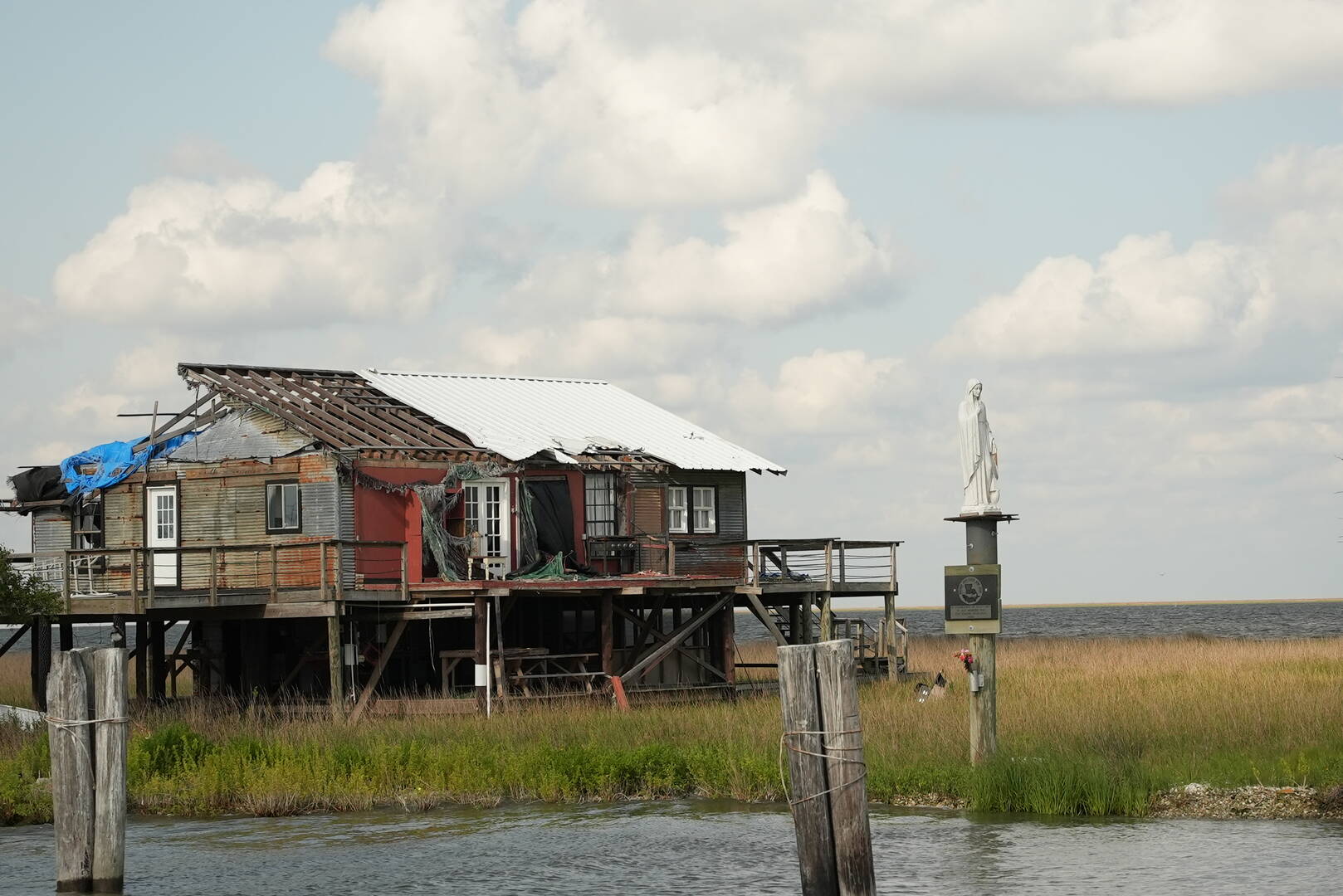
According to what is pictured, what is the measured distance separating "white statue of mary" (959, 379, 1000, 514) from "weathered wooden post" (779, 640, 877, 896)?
8095 mm

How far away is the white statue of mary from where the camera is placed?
67.7ft

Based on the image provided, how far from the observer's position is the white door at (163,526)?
35281 mm

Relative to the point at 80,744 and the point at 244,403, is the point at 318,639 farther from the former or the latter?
the point at 80,744

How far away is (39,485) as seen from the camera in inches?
1489

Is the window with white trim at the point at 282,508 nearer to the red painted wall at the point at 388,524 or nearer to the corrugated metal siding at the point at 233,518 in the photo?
the corrugated metal siding at the point at 233,518

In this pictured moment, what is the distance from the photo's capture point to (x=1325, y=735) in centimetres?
2188

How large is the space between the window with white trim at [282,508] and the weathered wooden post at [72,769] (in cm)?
Answer: 1810

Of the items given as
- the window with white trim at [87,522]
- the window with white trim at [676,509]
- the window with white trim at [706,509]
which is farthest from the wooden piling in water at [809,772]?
the window with white trim at [87,522]

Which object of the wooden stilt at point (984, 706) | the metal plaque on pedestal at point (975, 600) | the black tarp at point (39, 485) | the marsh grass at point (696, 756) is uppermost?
the black tarp at point (39, 485)

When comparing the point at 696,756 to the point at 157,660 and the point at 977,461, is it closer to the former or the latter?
the point at 977,461

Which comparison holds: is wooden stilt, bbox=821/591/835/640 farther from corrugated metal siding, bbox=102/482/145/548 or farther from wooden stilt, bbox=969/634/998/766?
wooden stilt, bbox=969/634/998/766

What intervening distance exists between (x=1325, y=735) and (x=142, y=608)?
18752 mm

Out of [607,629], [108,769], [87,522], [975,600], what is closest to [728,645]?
[607,629]

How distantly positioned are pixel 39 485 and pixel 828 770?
1137 inches
